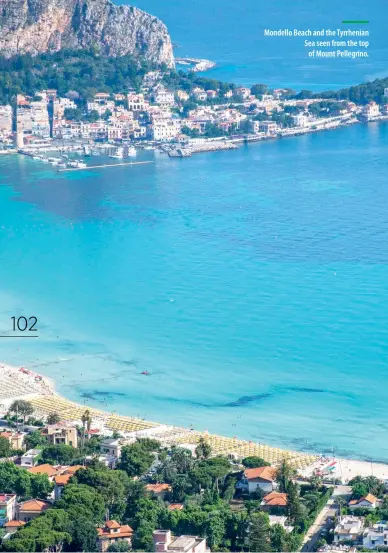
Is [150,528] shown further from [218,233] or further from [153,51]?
[153,51]

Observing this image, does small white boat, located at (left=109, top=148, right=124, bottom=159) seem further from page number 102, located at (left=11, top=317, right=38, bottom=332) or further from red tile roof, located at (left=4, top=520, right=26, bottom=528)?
Answer: red tile roof, located at (left=4, top=520, right=26, bottom=528)

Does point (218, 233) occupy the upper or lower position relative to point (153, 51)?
lower

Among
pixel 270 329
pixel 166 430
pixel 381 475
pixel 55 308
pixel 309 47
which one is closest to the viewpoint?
pixel 381 475

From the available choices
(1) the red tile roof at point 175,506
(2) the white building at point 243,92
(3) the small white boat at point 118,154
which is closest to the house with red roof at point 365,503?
(1) the red tile roof at point 175,506

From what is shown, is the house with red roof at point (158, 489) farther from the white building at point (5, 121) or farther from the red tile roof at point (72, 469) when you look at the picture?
the white building at point (5, 121)

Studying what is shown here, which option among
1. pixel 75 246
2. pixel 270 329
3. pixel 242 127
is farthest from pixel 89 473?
pixel 242 127

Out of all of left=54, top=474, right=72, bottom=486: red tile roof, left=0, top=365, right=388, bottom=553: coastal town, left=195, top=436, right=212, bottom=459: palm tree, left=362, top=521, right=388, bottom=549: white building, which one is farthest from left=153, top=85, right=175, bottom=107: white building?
left=362, top=521, right=388, bottom=549: white building

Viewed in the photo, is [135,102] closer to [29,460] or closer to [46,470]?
[29,460]
